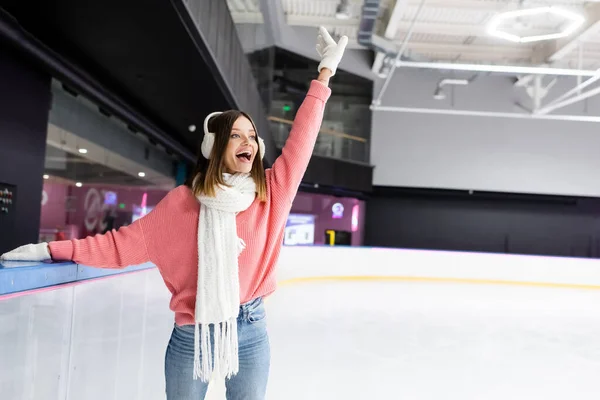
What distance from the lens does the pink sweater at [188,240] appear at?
1.36 meters

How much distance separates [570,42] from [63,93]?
374 inches

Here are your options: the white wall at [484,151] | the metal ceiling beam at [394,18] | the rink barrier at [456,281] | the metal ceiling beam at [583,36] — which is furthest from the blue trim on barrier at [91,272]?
the white wall at [484,151]

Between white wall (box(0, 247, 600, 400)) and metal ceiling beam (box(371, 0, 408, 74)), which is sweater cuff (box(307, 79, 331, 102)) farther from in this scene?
metal ceiling beam (box(371, 0, 408, 74))

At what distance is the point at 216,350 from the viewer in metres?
1.33

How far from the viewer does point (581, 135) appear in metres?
16.1

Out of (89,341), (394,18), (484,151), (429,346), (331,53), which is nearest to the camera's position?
(331,53)

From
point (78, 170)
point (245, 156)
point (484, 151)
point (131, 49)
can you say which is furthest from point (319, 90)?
point (484, 151)

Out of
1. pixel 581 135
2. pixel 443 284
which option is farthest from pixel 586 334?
pixel 581 135

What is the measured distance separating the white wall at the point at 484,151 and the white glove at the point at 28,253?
48.4 ft

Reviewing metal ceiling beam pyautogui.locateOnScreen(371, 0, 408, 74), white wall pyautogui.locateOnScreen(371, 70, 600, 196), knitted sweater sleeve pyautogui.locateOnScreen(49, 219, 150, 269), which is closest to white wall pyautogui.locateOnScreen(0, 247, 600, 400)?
knitted sweater sleeve pyautogui.locateOnScreen(49, 219, 150, 269)

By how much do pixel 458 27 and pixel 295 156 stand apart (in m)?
12.0

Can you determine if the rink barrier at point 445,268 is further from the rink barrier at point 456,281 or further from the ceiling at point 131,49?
the ceiling at point 131,49

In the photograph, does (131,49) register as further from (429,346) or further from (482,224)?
(482,224)

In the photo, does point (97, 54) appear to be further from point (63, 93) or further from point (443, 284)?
point (443, 284)
